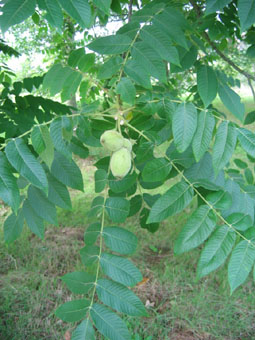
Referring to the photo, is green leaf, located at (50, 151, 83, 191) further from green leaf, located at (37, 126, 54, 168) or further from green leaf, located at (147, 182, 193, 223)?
green leaf, located at (147, 182, 193, 223)

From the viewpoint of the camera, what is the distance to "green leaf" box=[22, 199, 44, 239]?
143 centimetres

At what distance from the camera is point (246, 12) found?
128cm

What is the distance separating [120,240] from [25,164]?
49 cm

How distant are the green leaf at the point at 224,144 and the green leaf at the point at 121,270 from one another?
1.60 ft

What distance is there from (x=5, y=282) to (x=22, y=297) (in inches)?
9.9

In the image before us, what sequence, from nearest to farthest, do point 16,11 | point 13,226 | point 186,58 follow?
point 16,11 → point 13,226 → point 186,58

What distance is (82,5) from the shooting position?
3.50 ft

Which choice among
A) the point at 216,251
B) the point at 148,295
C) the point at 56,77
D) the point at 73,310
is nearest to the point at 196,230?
the point at 216,251

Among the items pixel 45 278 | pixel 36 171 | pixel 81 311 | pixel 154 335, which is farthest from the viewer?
pixel 45 278

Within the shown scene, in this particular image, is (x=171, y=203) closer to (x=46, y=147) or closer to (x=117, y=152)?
(x=117, y=152)

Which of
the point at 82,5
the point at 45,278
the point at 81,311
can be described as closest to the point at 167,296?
the point at 45,278

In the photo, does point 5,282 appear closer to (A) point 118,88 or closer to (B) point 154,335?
(B) point 154,335

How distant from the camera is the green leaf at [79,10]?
106 centimetres

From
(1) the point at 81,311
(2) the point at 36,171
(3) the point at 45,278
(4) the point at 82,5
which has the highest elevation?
(4) the point at 82,5
